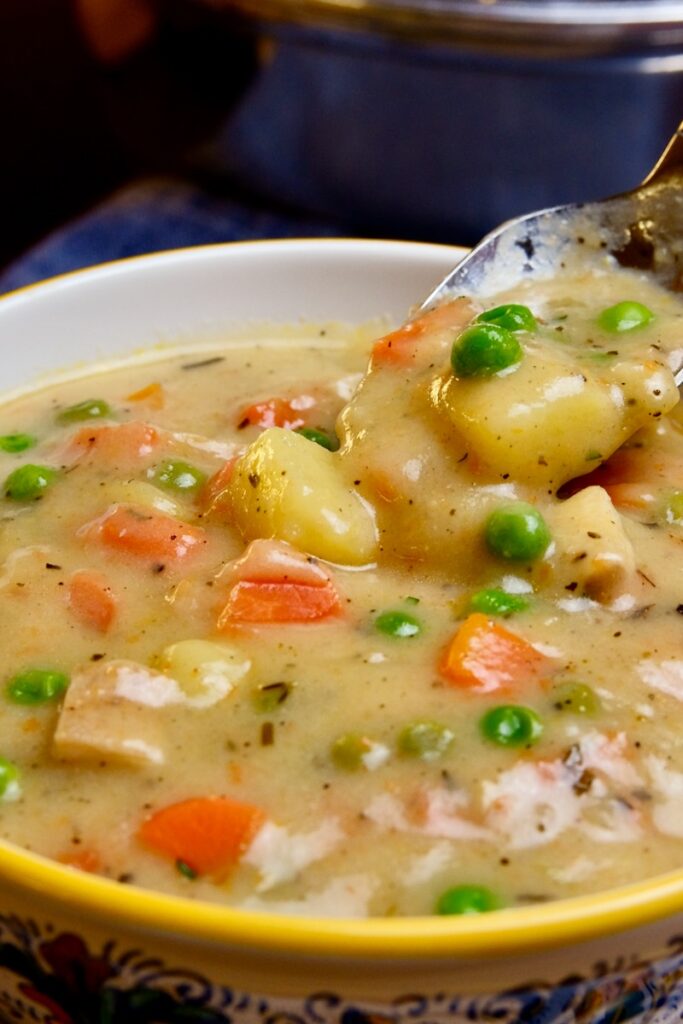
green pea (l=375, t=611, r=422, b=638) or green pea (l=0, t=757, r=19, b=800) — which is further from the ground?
green pea (l=375, t=611, r=422, b=638)

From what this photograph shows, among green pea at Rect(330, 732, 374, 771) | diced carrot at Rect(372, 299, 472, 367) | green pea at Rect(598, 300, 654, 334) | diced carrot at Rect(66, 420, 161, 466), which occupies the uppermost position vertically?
green pea at Rect(598, 300, 654, 334)

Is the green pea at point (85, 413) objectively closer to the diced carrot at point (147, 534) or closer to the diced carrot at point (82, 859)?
the diced carrot at point (147, 534)

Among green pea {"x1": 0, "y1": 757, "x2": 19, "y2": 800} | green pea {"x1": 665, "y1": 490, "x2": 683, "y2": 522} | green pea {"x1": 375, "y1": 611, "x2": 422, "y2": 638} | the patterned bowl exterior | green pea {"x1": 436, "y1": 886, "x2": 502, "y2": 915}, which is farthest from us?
green pea {"x1": 665, "y1": 490, "x2": 683, "y2": 522}

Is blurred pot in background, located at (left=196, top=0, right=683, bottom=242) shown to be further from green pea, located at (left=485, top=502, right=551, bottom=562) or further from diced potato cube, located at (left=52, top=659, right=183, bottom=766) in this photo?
diced potato cube, located at (left=52, top=659, right=183, bottom=766)

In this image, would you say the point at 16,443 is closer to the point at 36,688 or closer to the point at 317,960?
the point at 36,688

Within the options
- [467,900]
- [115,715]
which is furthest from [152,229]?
[467,900]

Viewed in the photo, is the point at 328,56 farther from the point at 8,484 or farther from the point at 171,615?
the point at 171,615

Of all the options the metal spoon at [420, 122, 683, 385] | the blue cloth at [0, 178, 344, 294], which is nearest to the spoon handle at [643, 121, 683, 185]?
the metal spoon at [420, 122, 683, 385]
